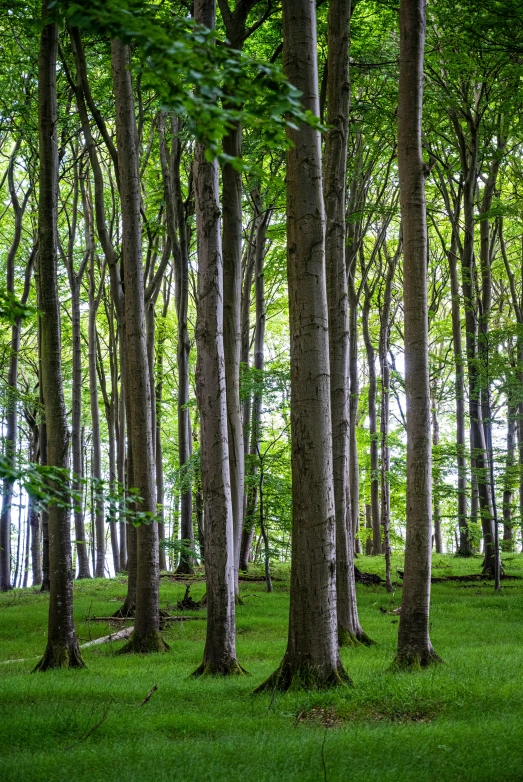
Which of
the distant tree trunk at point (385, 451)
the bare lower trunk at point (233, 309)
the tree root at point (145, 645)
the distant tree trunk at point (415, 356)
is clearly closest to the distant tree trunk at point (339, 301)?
the distant tree trunk at point (415, 356)

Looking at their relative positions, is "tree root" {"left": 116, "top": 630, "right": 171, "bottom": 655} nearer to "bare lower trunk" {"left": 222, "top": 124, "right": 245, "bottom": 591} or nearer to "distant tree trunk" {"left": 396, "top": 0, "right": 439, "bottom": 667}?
"bare lower trunk" {"left": 222, "top": 124, "right": 245, "bottom": 591}

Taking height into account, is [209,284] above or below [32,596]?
above

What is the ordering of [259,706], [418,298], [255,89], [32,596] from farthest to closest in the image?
1. [32,596]
2. [418,298]
3. [259,706]
4. [255,89]

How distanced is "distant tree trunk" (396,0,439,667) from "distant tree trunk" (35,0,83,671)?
4.21 m

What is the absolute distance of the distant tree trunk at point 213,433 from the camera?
27.1 ft

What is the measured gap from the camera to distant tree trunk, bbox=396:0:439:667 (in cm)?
806

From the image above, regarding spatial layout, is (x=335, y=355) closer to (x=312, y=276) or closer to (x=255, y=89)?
(x=312, y=276)

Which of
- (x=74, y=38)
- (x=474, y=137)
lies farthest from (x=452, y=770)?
(x=474, y=137)

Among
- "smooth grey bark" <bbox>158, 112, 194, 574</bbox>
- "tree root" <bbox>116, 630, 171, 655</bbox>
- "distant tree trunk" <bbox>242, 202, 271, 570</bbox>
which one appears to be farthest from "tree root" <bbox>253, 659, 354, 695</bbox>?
"distant tree trunk" <bbox>242, 202, 271, 570</bbox>

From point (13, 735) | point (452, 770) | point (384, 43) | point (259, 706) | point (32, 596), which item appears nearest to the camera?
point (452, 770)

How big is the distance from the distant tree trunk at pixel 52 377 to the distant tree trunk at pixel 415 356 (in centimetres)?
421

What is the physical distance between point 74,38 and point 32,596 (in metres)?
12.7

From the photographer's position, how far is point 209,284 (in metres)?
8.73

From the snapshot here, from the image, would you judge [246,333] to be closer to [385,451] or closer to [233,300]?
[385,451]
